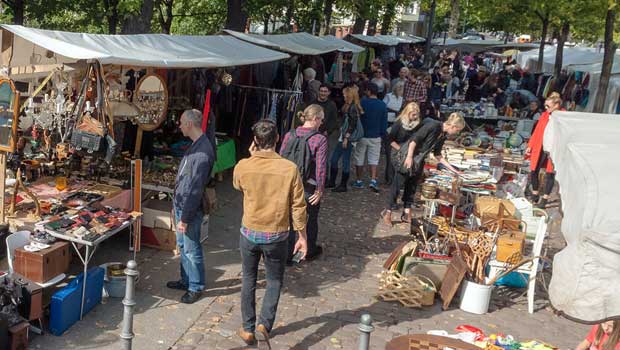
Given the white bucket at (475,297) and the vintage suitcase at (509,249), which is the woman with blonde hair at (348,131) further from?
the white bucket at (475,297)

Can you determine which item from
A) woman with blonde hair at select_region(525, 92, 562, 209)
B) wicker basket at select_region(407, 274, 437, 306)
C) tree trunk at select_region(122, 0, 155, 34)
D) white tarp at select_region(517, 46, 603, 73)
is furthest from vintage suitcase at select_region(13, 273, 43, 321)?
white tarp at select_region(517, 46, 603, 73)

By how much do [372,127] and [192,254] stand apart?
4752mm

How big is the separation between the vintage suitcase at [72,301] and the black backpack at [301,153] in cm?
208

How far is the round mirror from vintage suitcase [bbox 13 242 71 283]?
2420 millimetres

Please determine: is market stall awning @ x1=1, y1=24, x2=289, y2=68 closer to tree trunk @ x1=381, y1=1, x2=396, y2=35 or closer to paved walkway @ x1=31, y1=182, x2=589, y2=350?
paved walkway @ x1=31, y1=182, x2=589, y2=350

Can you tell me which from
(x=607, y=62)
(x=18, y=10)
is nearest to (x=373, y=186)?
(x=607, y=62)

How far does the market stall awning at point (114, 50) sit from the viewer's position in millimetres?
5555

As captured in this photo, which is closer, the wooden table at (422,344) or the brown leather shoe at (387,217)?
the wooden table at (422,344)

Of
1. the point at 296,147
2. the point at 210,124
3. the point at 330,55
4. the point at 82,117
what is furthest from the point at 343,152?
the point at 330,55

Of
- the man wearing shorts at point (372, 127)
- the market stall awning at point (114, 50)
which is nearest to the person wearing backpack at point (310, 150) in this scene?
the market stall awning at point (114, 50)

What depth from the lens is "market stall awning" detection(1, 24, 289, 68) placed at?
555 cm

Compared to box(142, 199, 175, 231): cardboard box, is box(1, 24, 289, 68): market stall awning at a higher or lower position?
higher

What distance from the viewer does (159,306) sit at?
5.59 meters

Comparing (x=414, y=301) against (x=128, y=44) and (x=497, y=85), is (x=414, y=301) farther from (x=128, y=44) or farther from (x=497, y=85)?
(x=497, y=85)
